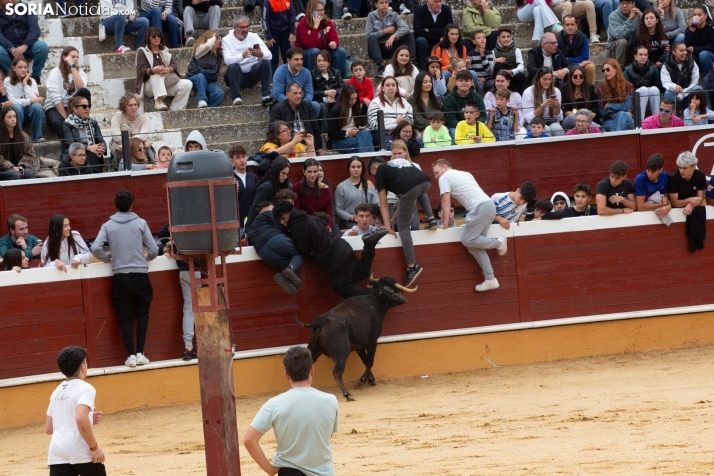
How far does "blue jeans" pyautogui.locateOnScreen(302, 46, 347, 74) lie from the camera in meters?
14.1

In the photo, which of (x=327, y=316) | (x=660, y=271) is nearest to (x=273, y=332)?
(x=327, y=316)

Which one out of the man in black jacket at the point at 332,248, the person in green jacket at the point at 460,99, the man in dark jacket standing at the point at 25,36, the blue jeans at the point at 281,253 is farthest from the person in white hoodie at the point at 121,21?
the man in black jacket at the point at 332,248

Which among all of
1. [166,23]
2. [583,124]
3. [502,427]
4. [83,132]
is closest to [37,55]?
[83,132]

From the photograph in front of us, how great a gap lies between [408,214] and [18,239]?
3721 millimetres

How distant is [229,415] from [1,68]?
8253mm

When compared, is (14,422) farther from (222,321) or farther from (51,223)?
(222,321)

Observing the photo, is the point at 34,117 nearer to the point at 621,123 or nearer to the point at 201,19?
the point at 201,19

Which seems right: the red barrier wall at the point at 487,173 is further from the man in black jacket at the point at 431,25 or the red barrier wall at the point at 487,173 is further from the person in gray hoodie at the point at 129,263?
the man in black jacket at the point at 431,25

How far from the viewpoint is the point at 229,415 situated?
6.13 m

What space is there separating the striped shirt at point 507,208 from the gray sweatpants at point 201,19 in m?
5.18

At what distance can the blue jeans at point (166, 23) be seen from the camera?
47.6 feet

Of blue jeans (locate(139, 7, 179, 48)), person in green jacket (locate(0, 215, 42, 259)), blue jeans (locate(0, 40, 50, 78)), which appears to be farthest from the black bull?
blue jeans (locate(139, 7, 179, 48))

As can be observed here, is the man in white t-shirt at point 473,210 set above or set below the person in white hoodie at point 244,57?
below

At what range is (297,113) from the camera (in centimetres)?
1282
